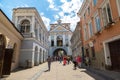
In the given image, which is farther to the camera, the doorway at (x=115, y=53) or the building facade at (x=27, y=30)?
the building facade at (x=27, y=30)

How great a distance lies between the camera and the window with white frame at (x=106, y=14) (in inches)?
413

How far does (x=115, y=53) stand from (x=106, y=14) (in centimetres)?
375

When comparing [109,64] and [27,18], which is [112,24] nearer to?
[109,64]

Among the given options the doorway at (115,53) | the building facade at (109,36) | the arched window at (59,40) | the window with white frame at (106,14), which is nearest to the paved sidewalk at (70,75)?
the doorway at (115,53)

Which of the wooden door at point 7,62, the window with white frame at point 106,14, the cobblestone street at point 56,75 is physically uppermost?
the window with white frame at point 106,14

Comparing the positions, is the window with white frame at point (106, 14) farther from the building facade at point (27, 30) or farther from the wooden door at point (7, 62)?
the building facade at point (27, 30)

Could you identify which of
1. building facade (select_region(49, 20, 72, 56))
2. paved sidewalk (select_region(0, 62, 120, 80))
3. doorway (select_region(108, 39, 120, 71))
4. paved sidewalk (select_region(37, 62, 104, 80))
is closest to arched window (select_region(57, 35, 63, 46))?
building facade (select_region(49, 20, 72, 56))

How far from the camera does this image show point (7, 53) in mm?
9734

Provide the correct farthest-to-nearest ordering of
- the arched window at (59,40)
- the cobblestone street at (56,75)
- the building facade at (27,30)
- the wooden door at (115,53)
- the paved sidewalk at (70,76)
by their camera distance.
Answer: the arched window at (59,40) → the building facade at (27,30) → the wooden door at (115,53) → the cobblestone street at (56,75) → the paved sidewalk at (70,76)

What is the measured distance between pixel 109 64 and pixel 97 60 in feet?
8.30

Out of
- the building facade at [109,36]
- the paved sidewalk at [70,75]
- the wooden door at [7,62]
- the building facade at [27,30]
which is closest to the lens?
the paved sidewalk at [70,75]

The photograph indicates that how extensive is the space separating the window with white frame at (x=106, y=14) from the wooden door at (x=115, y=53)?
207cm

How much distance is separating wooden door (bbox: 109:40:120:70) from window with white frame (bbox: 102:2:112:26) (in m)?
2.07

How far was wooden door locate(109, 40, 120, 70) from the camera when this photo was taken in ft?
33.8
